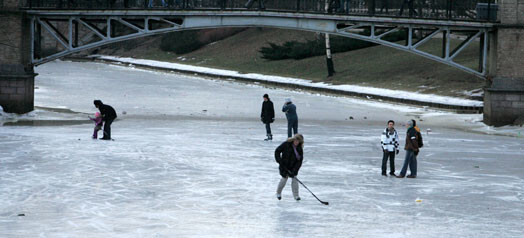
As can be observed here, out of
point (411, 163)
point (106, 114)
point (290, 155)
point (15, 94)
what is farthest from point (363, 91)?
point (290, 155)

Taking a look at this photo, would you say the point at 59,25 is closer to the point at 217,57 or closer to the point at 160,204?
the point at 217,57

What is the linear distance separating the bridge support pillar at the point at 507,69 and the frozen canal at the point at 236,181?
55.0 inches

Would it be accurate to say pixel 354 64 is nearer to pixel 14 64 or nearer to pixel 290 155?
Answer: pixel 14 64

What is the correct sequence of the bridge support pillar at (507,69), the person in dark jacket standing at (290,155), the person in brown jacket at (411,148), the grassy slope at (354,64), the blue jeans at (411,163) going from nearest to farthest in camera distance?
1. the person in dark jacket standing at (290,155)
2. the person in brown jacket at (411,148)
3. the blue jeans at (411,163)
4. the bridge support pillar at (507,69)
5. the grassy slope at (354,64)

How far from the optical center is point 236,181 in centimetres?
1753

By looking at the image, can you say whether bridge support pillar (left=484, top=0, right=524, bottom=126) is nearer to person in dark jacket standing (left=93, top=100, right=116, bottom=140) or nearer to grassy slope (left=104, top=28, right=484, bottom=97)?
grassy slope (left=104, top=28, right=484, bottom=97)

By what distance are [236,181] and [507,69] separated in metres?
18.9

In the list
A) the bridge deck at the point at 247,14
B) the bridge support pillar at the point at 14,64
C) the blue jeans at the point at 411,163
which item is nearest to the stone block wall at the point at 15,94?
the bridge support pillar at the point at 14,64

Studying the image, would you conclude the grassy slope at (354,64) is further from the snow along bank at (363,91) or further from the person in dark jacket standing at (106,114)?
the person in dark jacket standing at (106,114)

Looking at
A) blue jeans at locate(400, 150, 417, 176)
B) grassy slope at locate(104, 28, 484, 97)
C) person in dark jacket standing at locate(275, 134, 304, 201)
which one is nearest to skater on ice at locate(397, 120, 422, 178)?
blue jeans at locate(400, 150, 417, 176)

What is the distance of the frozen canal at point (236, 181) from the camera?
43.1 feet

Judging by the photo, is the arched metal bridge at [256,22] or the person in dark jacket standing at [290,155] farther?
the arched metal bridge at [256,22]

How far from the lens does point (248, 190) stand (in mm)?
16438

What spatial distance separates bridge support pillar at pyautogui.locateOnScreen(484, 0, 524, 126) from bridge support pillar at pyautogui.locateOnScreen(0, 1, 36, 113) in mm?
17769
